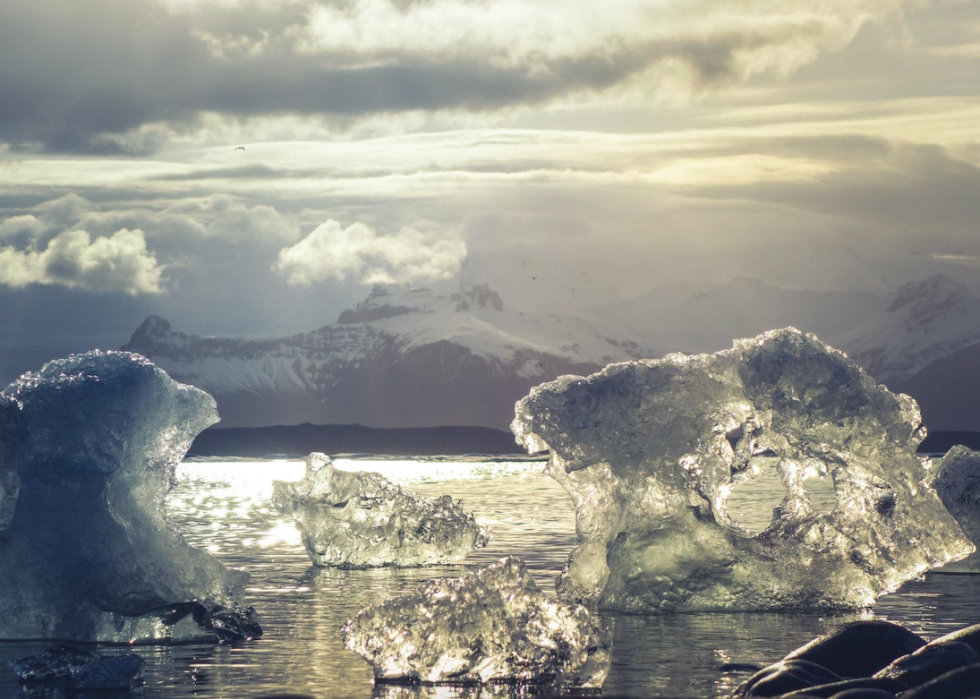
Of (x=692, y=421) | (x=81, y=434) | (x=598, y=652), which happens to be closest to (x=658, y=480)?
(x=692, y=421)

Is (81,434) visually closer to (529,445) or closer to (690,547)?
(529,445)

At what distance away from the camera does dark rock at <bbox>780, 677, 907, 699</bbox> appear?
14.3m

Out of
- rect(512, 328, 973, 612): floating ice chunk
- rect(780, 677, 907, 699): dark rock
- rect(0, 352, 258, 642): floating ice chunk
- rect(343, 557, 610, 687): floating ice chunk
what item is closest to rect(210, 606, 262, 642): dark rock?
rect(0, 352, 258, 642): floating ice chunk

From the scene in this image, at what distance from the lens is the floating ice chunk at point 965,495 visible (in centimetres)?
2720

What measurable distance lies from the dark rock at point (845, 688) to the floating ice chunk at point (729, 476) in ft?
24.8

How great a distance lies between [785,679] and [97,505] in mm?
11304

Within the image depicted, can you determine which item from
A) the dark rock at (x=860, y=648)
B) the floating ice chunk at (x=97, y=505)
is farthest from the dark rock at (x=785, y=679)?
the floating ice chunk at (x=97, y=505)

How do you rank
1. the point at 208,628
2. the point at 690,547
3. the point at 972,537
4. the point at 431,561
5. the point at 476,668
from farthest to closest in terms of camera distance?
the point at 431,561
the point at 972,537
the point at 690,547
the point at 208,628
the point at 476,668

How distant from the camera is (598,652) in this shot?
16875 mm

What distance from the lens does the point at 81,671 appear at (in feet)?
53.9

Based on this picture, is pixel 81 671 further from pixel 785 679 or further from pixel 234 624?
pixel 785 679

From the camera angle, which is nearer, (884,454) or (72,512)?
(72,512)

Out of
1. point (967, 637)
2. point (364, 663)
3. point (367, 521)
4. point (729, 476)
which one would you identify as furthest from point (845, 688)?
point (367, 521)

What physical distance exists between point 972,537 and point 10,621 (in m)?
18.1
